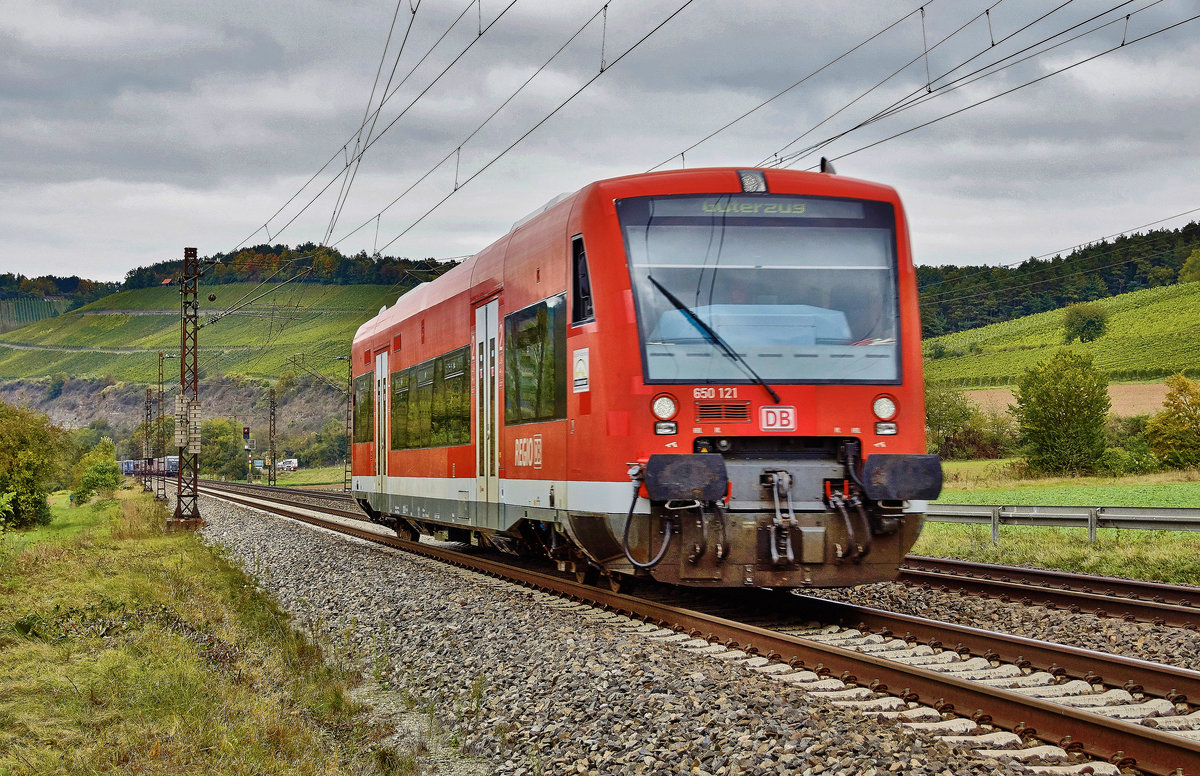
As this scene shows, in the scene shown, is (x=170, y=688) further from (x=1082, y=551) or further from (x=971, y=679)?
(x=1082, y=551)

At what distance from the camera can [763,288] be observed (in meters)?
9.45

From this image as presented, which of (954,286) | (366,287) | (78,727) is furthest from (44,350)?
(78,727)

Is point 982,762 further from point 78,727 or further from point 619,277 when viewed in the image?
point 78,727

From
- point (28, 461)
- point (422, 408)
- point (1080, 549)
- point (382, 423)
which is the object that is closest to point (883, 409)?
point (1080, 549)

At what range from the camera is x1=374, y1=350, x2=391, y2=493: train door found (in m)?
19.3

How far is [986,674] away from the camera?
7164 mm

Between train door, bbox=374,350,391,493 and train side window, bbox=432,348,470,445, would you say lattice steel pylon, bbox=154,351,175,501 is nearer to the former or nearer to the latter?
train door, bbox=374,350,391,493

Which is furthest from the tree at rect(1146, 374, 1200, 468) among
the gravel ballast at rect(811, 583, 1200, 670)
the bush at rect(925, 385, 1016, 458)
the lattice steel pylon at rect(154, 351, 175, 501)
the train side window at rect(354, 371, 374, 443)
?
the gravel ballast at rect(811, 583, 1200, 670)

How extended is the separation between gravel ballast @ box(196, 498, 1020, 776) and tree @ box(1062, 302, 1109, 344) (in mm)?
89366

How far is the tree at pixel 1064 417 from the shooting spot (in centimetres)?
6144

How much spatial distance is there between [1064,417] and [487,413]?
186 feet

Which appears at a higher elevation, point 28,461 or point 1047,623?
point 28,461

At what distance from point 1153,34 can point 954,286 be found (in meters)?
84.3

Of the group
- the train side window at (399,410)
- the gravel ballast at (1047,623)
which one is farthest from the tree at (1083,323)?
the gravel ballast at (1047,623)
